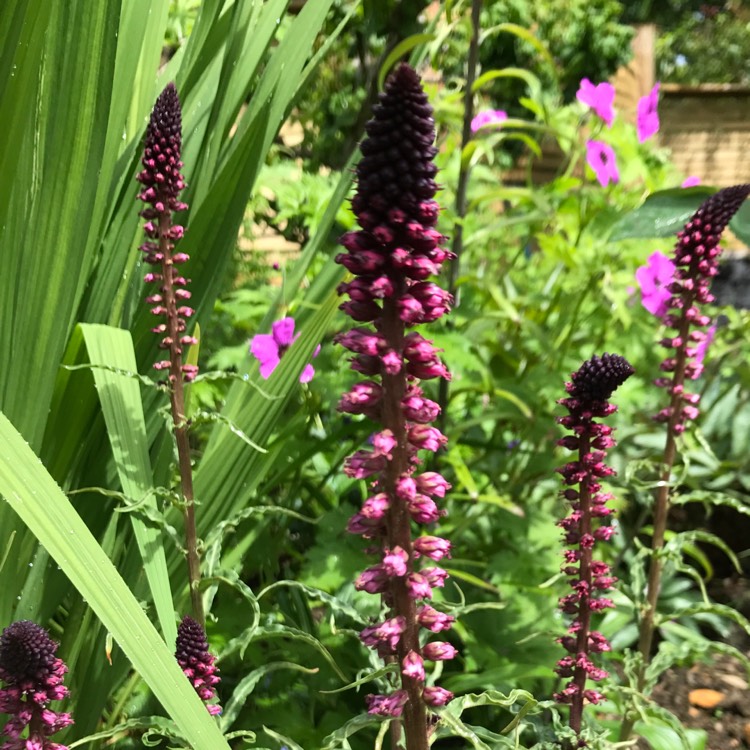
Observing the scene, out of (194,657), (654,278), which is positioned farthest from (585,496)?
(654,278)

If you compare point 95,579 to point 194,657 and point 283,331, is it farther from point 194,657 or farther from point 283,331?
point 283,331

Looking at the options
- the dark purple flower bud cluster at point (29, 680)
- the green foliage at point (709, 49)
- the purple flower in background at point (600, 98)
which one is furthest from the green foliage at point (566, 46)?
the green foliage at point (709, 49)

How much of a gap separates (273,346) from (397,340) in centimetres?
81

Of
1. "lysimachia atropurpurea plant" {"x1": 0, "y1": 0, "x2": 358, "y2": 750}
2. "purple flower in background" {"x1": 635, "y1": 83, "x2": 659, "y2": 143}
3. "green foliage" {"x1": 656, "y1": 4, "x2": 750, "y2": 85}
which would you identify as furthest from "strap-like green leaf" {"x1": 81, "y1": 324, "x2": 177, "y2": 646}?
"green foliage" {"x1": 656, "y1": 4, "x2": 750, "y2": 85}

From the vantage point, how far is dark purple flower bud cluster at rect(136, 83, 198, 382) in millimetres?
960

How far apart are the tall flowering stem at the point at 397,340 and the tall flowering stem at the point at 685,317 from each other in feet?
2.02

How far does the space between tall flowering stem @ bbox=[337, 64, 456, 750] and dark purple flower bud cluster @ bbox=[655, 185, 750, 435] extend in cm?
62

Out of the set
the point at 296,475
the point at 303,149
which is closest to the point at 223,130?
the point at 296,475

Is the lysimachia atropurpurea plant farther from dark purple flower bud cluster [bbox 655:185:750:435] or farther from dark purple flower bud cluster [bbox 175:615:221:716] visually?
dark purple flower bud cluster [bbox 655:185:750:435]

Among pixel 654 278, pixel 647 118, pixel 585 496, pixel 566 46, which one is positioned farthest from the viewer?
pixel 566 46

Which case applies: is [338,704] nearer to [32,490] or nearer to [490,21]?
[32,490]

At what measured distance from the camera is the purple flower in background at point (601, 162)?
215 centimetres

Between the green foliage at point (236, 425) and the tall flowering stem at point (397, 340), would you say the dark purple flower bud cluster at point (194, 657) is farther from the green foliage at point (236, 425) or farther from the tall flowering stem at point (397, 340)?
the tall flowering stem at point (397, 340)

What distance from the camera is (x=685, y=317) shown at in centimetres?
125
